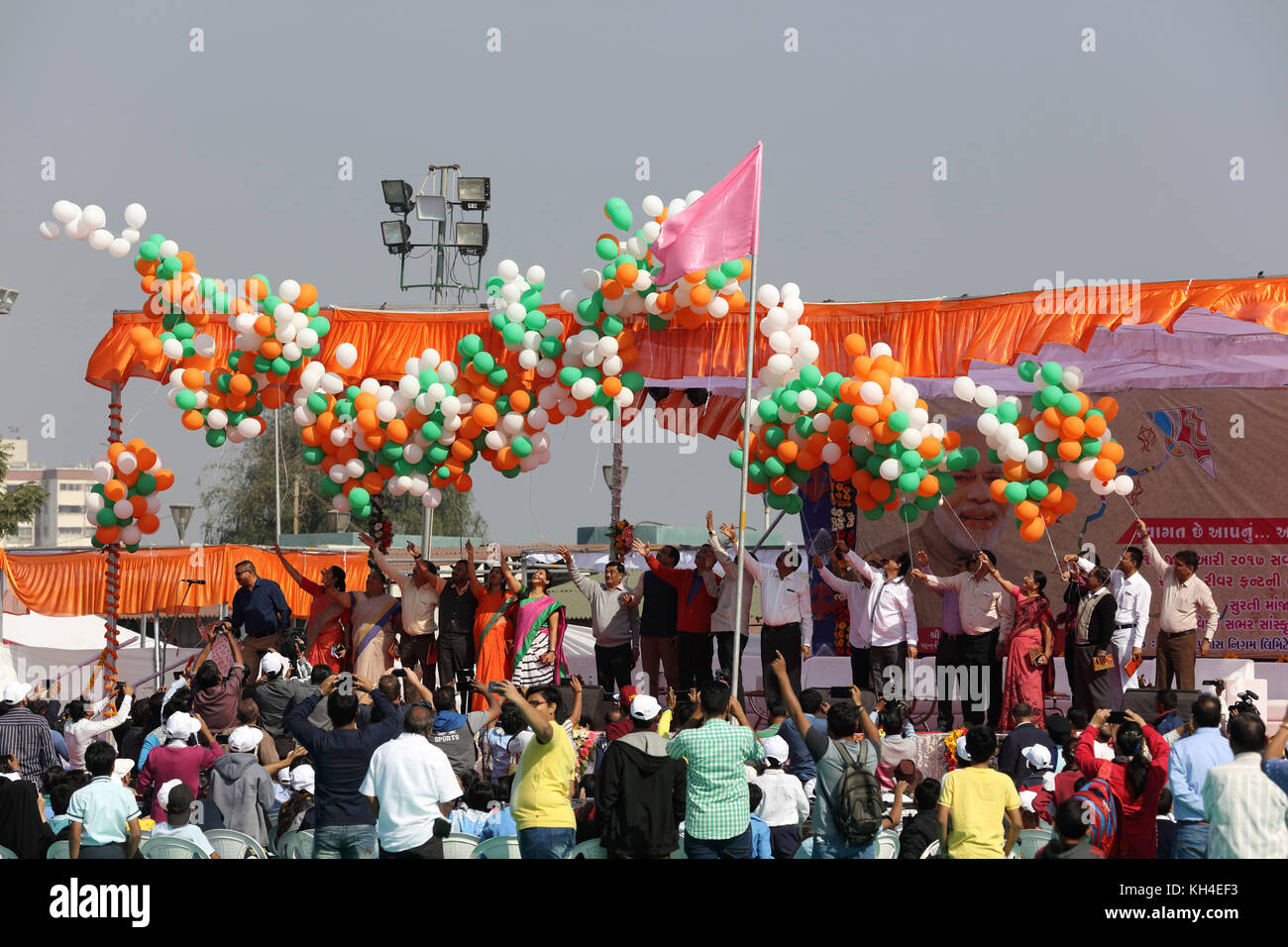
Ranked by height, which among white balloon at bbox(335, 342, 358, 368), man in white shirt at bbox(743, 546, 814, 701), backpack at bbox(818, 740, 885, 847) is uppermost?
white balloon at bbox(335, 342, 358, 368)

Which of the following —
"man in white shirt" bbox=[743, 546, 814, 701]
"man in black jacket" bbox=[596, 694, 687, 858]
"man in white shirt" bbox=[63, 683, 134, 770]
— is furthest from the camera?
"man in white shirt" bbox=[743, 546, 814, 701]

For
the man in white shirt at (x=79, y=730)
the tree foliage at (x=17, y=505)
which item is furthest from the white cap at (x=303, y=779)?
the tree foliage at (x=17, y=505)

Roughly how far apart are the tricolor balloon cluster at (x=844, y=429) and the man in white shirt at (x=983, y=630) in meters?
0.78

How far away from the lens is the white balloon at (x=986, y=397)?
11.7m

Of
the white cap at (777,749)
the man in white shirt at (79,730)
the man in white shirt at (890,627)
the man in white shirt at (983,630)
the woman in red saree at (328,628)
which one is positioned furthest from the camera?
the woman in red saree at (328,628)

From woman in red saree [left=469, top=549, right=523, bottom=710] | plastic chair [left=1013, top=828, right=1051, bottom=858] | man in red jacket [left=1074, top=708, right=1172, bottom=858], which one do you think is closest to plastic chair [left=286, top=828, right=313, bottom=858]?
plastic chair [left=1013, top=828, right=1051, bottom=858]

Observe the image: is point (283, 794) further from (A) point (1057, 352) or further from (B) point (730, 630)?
(A) point (1057, 352)

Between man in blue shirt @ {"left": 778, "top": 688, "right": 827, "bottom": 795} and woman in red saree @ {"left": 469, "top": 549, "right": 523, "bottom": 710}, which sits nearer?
man in blue shirt @ {"left": 778, "top": 688, "right": 827, "bottom": 795}

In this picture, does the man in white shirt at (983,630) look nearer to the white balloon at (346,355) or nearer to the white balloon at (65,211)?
the white balloon at (346,355)

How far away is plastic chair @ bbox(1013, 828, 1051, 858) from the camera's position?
700 centimetres

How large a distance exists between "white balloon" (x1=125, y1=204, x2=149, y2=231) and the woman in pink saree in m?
4.48

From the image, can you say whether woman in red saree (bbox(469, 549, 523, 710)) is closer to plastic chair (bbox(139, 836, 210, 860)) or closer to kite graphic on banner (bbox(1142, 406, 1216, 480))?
plastic chair (bbox(139, 836, 210, 860))

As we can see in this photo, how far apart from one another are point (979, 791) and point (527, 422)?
22.2 ft
